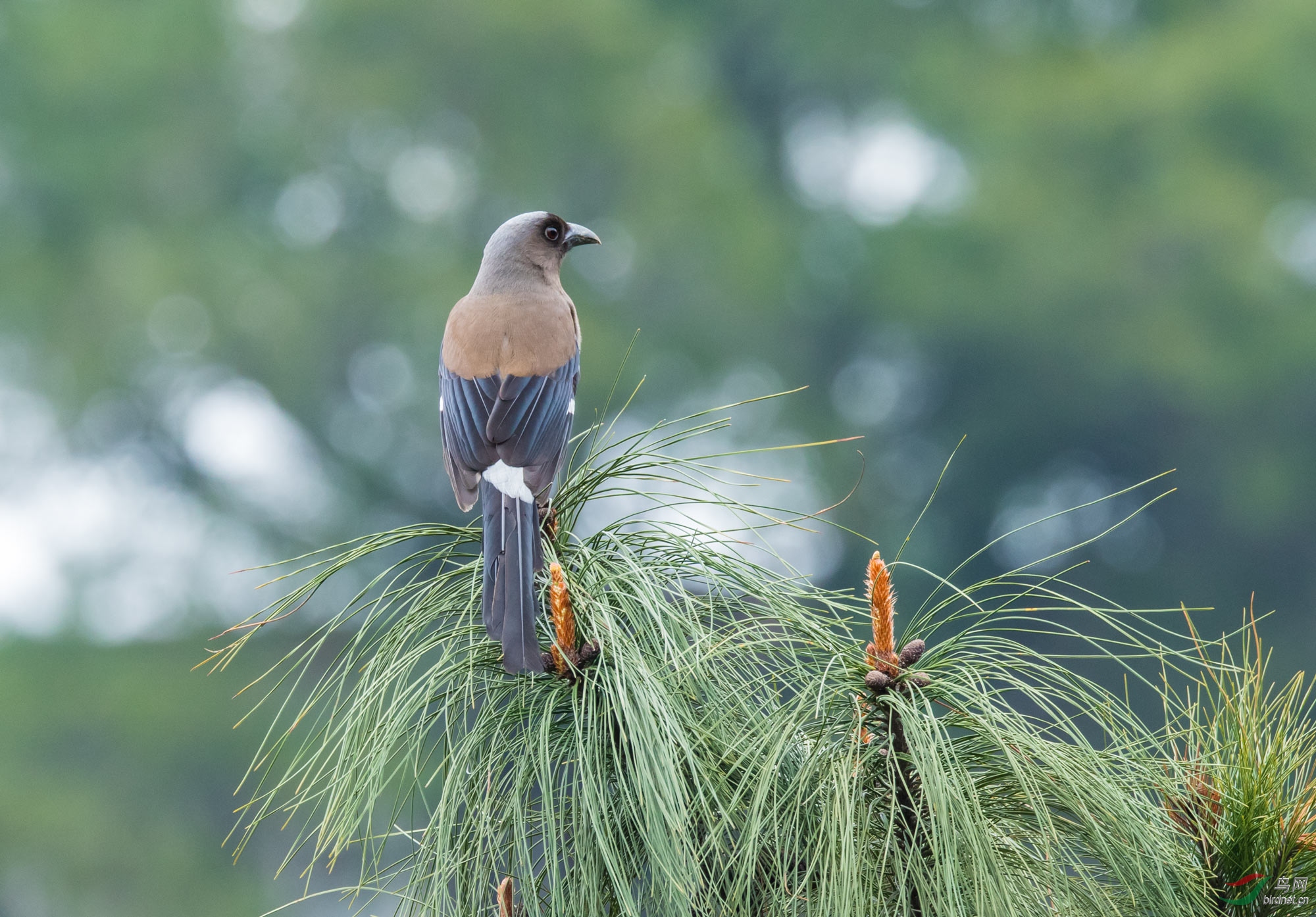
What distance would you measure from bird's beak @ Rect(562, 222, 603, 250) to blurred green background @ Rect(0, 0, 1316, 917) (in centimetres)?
462

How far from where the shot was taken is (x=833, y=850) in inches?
35.5

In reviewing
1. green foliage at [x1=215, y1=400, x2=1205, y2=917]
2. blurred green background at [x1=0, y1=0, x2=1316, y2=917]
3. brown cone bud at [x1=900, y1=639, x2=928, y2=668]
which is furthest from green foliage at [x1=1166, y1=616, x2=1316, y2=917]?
blurred green background at [x1=0, y1=0, x2=1316, y2=917]

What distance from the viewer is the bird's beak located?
2.56 meters

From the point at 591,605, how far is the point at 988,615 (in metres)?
0.37

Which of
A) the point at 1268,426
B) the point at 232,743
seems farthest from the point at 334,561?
the point at 1268,426

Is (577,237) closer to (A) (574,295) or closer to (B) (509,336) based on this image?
(B) (509,336)

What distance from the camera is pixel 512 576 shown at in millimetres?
1146

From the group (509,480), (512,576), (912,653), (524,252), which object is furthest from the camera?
(524,252)

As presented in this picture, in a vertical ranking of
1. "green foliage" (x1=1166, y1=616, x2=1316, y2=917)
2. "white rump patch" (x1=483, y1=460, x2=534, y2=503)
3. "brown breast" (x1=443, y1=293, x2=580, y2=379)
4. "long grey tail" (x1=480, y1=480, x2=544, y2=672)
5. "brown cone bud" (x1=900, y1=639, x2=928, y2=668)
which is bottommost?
"green foliage" (x1=1166, y1=616, x2=1316, y2=917)

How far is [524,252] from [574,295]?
5.31m

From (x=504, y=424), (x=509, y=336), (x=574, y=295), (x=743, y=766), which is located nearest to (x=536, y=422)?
(x=504, y=424)

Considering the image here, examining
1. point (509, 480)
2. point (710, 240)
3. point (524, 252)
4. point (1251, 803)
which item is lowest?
point (1251, 803)

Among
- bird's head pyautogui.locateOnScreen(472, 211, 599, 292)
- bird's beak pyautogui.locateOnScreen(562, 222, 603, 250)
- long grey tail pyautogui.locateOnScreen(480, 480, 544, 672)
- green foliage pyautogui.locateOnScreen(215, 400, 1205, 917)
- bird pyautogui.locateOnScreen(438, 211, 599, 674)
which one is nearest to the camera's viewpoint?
green foliage pyautogui.locateOnScreen(215, 400, 1205, 917)

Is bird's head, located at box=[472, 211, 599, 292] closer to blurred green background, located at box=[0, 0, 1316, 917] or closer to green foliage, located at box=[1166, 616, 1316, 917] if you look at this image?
green foliage, located at box=[1166, 616, 1316, 917]
